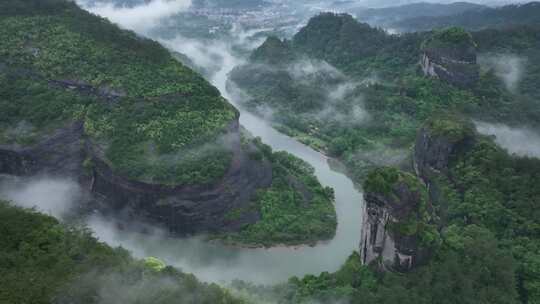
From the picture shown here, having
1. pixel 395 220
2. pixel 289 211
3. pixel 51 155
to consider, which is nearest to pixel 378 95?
pixel 289 211

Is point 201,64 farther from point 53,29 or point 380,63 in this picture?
point 53,29

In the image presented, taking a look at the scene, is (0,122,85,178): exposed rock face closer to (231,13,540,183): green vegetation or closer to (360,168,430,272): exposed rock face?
(360,168,430,272): exposed rock face

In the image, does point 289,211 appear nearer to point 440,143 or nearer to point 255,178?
point 255,178

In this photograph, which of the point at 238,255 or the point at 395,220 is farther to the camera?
the point at 238,255

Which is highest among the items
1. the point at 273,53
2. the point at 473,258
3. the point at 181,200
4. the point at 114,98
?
the point at 273,53

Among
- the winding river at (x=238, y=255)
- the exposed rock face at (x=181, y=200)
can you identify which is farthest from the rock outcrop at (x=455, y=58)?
the exposed rock face at (x=181, y=200)

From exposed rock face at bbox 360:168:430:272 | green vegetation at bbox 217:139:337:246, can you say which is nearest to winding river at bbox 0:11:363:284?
green vegetation at bbox 217:139:337:246
